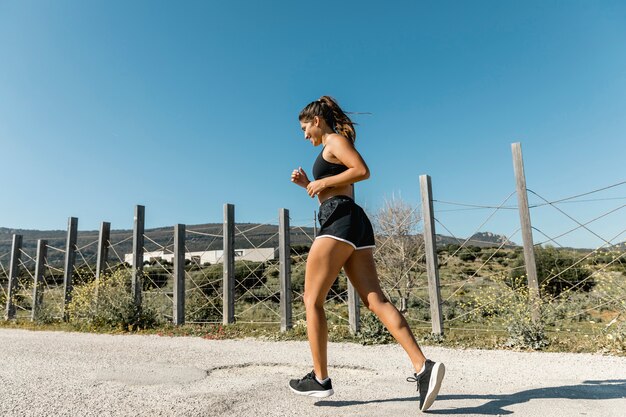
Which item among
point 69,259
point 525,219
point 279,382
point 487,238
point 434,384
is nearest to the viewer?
point 434,384

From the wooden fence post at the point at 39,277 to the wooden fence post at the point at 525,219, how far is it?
10.3 m

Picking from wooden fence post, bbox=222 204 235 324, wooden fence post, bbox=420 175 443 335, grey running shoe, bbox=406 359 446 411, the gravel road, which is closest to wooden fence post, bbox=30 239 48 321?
wooden fence post, bbox=222 204 235 324

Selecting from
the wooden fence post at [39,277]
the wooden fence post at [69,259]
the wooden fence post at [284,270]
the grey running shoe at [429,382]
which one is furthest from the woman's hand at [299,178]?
the wooden fence post at [39,277]

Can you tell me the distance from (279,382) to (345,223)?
4.97 ft

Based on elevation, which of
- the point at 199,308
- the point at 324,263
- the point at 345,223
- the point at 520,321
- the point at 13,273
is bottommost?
the point at 520,321

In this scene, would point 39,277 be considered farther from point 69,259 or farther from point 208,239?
point 208,239

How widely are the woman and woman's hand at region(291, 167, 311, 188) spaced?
9 centimetres

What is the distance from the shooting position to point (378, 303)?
2695 mm

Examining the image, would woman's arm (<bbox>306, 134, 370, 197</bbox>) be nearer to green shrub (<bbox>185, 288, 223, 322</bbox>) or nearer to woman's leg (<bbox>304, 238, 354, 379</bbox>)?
woman's leg (<bbox>304, 238, 354, 379</bbox>)

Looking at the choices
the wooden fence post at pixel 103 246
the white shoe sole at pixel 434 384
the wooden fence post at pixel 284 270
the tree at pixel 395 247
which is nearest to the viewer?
the white shoe sole at pixel 434 384

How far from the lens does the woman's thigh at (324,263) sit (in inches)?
106

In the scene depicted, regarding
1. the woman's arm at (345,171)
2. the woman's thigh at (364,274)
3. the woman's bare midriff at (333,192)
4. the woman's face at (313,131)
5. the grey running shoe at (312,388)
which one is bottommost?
the grey running shoe at (312,388)

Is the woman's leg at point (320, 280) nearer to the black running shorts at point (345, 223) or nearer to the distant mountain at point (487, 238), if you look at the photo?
the black running shorts at point (345, 223)

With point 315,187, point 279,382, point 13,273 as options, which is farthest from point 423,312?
point 13,273
